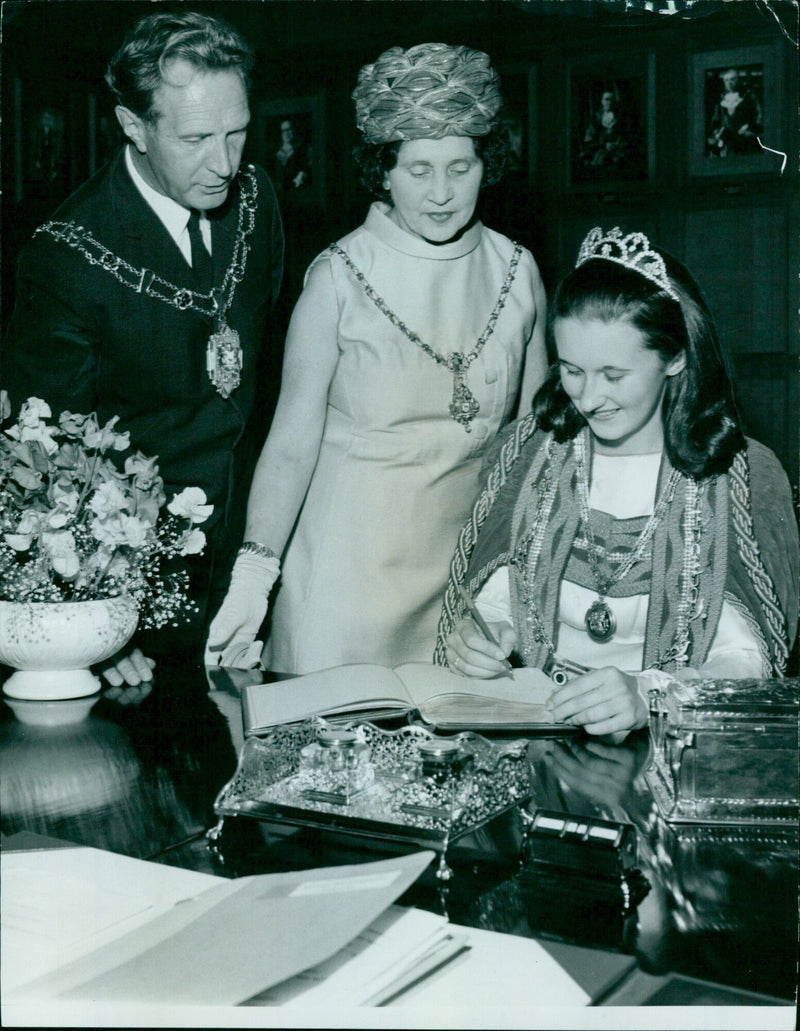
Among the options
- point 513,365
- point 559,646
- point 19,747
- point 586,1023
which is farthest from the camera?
point 513,365

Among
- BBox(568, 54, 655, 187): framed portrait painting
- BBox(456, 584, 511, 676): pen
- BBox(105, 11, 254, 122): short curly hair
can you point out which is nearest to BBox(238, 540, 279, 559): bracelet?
BBox(456, 584, 511, 676): pen

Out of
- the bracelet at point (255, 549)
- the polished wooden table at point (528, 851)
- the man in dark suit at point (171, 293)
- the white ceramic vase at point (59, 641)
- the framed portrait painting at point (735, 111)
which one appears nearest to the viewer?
the polished wooden table at point (528, 851)

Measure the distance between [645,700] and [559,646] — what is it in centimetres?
61

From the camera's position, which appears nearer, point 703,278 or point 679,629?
point 679,629

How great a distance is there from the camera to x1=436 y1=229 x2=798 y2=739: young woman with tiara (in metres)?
2.28

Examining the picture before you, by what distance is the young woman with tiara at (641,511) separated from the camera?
228cm

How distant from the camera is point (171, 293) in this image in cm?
262

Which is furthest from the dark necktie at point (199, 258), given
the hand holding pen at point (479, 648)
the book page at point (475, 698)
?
the book page at point (475, 698)

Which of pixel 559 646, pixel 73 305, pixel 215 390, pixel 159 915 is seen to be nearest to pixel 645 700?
pixel 559 646

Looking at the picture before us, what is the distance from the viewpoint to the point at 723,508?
2369mm

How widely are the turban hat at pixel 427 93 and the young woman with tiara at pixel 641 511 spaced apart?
1.37ft

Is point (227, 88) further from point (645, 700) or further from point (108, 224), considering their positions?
point (645, 700)

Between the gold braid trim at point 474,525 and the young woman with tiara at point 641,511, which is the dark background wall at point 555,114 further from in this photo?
the gold braid trim at point 474,525

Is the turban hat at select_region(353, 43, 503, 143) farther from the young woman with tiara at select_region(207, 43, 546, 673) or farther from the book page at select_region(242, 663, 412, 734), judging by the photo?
the book page at select_region(242, 663, 412, 734)
